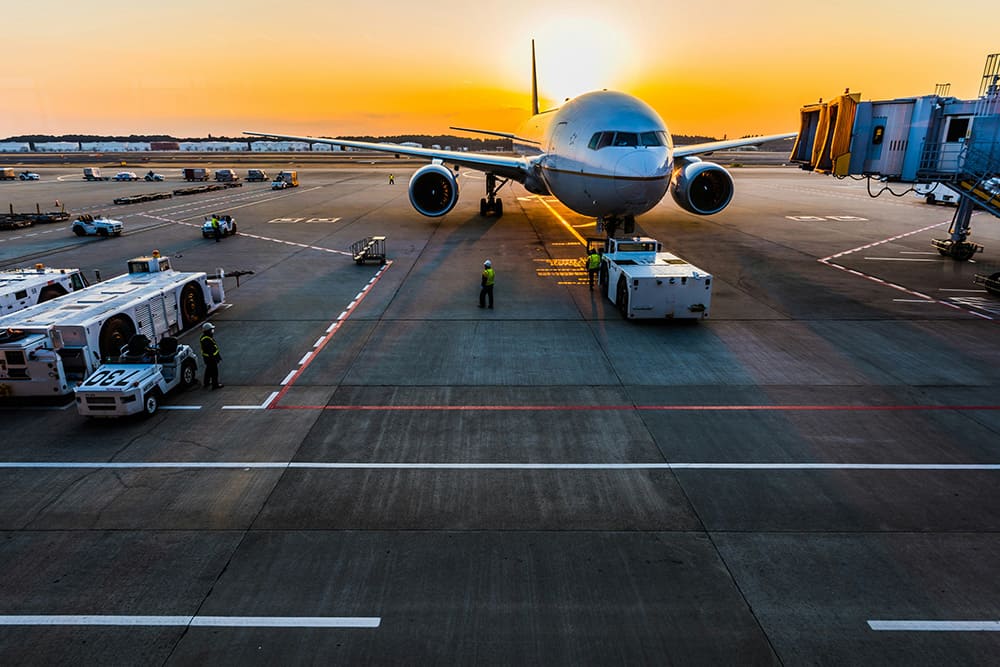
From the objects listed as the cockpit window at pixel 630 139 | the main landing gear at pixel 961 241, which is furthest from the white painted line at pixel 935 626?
the main landing gear at pixel 961 241

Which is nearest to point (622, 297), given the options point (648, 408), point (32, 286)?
point (648, 408)

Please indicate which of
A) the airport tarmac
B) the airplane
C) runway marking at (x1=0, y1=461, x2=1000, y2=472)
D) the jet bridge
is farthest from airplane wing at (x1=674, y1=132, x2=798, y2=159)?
runway marking at (x1=0, y1=461, x2=1000, y2=472)

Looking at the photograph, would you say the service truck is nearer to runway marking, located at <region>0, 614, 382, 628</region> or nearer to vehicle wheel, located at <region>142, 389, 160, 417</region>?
vehicle wheel, located at <region>142, 389, 160, 417</region>

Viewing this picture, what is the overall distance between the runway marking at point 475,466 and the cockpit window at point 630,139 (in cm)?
1623

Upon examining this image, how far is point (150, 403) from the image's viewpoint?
1214 cm

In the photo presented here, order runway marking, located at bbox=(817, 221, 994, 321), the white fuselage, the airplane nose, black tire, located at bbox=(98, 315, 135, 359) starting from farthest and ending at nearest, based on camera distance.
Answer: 1. the white fuselage
2. the airplane nose
3. runway marking, located at bbox=(817, 221, 994, 321)
4. black tire, located at bbox=(98, 315, 135, 359)

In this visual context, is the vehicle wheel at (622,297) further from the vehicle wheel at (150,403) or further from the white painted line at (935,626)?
the vehicle wheel at (150,403)

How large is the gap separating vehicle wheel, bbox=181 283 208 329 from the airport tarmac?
0.68m

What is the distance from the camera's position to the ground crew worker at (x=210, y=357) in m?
13.1

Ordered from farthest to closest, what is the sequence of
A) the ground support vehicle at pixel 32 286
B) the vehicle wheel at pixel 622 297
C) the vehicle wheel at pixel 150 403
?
1. the vehicle wheel at pixel 622 297
2. the ground support vehicle at pixel 32 286
3. the vehicle wheel at pixel 150 403

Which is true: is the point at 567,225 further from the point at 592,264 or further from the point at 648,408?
the point at 648,408

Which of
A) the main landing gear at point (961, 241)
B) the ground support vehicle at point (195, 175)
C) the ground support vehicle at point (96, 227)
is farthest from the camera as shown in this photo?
the ground support vehicle at point (195, 175)

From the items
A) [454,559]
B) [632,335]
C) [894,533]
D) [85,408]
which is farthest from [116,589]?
[632,335]

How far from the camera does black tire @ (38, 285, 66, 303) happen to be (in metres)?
17.8
